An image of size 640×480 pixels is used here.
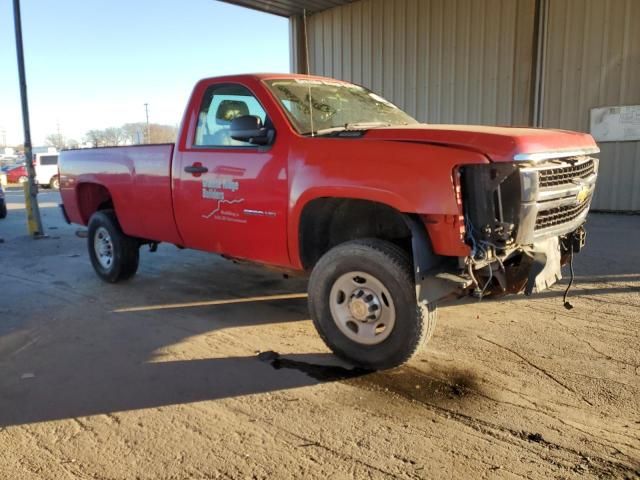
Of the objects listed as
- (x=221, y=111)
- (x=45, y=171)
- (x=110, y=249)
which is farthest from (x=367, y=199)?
(x=45, y=171)

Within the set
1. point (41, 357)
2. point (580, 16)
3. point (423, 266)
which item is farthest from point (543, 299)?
point (580, 16)

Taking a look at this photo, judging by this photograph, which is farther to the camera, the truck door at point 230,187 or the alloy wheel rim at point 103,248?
the alloy wheel rim at point 103,248

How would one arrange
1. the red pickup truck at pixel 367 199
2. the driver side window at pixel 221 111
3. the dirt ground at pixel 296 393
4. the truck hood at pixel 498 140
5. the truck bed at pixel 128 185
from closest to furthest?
1. the dirt ground at pixel 296 393
2. the truck hood at pixel 498 140
3. the red pickup truck at pixel 367 199
4. the driver side window at pixel 221 111
5. the truck bed at pixel 128 185

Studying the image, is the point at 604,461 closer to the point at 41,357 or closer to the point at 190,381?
the point at 190,381

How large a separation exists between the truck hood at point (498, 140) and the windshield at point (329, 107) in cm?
71

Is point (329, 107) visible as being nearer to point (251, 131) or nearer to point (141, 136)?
point (251, 131)

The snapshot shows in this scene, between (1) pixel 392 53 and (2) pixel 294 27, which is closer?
(1) pixel 392 53

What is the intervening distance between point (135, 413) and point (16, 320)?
261 cm

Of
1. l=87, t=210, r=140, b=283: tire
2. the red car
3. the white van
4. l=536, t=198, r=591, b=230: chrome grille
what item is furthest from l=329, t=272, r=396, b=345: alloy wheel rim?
the red car

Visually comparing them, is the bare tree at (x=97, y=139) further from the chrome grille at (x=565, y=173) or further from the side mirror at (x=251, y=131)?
the chrome grille at (x=565, y=173)

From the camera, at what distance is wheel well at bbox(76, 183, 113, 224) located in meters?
6.98

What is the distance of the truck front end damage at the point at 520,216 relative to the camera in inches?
134

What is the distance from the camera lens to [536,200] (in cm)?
347

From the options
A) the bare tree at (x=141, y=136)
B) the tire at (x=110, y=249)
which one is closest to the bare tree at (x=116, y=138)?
the bare tree at (x=141, y=136)
